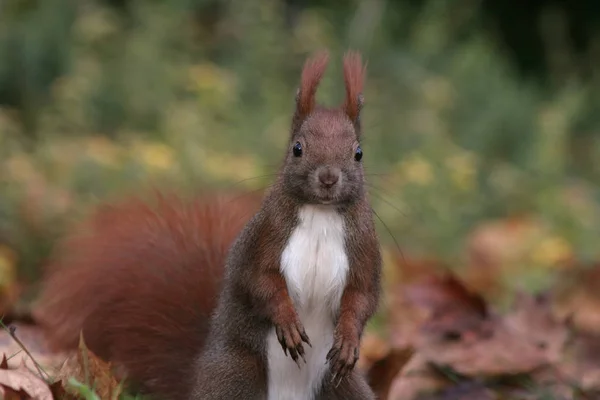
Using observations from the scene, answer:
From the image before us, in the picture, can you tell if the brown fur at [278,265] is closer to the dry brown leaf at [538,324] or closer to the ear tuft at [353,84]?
the ear tuft at [353,84]

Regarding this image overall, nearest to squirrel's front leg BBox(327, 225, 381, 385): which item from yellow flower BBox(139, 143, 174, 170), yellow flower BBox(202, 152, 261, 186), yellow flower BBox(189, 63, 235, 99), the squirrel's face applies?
the squirrel's face

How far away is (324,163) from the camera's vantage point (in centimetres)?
245

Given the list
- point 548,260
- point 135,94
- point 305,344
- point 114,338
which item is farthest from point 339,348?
point 135,94

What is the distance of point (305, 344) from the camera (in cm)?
256

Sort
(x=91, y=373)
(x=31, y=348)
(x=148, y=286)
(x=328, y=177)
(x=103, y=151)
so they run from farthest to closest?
(x=103, y=151) → (x=31, y=348) → (x=148, y=286) → (x=91, y=373) → (x=328, y=177)

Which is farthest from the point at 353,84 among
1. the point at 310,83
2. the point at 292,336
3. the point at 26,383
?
the point at 26,383

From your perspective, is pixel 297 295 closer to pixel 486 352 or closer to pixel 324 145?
pixel 324 145

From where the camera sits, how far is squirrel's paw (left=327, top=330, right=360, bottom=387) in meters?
2.45

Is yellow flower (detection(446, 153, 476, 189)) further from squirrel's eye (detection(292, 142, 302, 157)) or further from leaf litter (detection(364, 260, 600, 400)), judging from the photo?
squirrel's eye (detection(292, 142, 302, 157))

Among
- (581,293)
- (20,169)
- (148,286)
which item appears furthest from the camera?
(20,169)

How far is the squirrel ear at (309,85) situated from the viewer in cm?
252

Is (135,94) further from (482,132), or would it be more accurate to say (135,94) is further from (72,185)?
(482,132)

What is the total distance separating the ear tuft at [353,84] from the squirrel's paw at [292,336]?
0.48 meters

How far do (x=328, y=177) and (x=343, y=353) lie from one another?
0.37 meters
